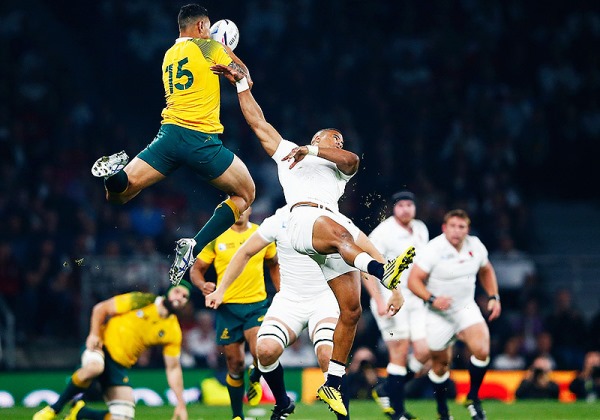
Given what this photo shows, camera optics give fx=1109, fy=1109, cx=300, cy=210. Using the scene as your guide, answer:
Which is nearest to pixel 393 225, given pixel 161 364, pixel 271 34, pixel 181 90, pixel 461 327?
pixel 461 327

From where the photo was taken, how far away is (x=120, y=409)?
1172cm

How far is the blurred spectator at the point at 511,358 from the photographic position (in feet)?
56.6

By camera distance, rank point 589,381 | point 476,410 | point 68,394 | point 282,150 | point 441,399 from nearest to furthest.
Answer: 1. point 282,150
2. point 68,394
3. point 476,410
4. point 441,399
5. point 589,381

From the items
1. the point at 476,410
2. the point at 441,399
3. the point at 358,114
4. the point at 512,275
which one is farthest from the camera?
the point at 358,114

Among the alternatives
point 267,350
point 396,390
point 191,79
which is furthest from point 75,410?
point 191,79

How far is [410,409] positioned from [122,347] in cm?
463

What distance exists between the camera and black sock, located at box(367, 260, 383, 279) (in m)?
9.09

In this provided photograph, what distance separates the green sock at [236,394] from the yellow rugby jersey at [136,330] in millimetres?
756

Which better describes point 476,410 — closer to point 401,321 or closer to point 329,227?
point 401,321

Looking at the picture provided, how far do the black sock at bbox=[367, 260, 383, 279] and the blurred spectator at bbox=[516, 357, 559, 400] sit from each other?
8.22m

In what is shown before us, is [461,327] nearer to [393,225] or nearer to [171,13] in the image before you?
[393,225]

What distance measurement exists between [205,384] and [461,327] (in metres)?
5.50

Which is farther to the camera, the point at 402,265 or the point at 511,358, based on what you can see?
the point at 511,358

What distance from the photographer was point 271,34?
2245 cm
